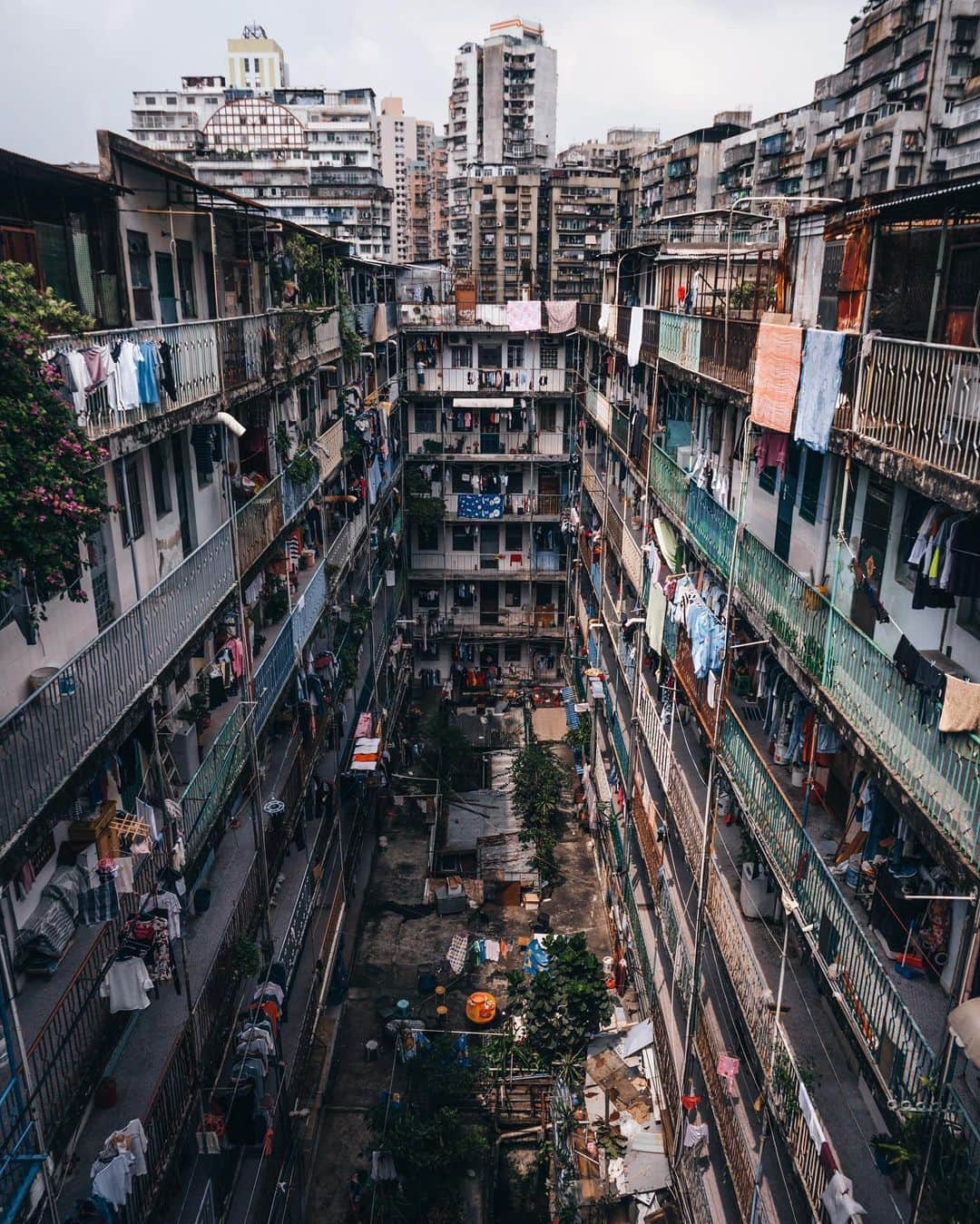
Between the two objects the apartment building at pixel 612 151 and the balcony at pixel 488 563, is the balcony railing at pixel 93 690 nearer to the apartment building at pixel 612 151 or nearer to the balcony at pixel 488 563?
the balcony at pixel 488 563

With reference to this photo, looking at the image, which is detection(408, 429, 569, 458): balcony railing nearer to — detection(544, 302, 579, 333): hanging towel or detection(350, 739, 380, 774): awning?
detection(544, 302, 579, 333): hanging towel

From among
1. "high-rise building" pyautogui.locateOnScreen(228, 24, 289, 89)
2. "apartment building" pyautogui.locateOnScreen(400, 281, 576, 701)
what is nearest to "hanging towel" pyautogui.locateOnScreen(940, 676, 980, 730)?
"apartment building" pyautogui.locateOnScreen(400, 281, 576, 701)

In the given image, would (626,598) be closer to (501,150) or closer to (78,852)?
(78,852)

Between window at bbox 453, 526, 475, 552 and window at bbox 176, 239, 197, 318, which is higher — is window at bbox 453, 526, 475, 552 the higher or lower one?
the lower one

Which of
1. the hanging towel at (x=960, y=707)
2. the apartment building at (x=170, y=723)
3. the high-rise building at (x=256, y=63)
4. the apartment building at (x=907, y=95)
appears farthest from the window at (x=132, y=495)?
the high-rise building at (x=256, y=63)

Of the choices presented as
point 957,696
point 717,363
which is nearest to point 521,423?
point 717,363
